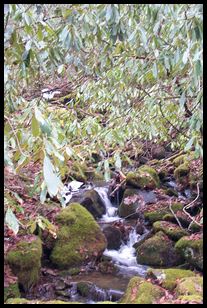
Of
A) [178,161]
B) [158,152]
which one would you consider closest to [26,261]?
[178,161]

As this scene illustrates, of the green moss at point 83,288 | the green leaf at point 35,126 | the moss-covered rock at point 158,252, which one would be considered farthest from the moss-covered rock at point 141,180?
the green leaf at point 35,126

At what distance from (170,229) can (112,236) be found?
128 centimetres

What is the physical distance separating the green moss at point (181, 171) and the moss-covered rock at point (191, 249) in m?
2.98

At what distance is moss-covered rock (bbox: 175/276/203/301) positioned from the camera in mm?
4596

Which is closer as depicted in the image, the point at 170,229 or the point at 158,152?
the point at 170,229

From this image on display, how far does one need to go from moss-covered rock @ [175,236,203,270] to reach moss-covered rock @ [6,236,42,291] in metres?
2.45

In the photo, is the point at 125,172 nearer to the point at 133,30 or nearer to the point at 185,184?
the point at 185,184

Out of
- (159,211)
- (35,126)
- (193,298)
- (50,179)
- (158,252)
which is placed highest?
(35,126)

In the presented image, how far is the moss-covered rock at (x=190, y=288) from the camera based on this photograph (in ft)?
15.1

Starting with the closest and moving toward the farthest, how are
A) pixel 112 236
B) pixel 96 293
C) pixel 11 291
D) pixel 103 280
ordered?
pixel 11 291
pixel 96 293
pixel 103 280
pixel 112 236

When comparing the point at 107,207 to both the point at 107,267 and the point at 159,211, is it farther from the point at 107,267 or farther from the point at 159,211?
the point at 107,267

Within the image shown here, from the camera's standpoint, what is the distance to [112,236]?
7.77m

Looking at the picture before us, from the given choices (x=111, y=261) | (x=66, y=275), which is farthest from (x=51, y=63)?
(x=111, y=261)

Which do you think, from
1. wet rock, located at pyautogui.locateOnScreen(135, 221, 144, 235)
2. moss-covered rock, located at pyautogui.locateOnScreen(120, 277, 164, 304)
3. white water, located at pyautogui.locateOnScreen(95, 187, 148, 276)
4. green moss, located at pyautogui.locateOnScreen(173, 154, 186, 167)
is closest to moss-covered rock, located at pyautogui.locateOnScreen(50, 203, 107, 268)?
white water, located at pyautogui.locateOnScreen(95, 187, 148, 276)
